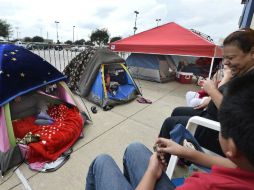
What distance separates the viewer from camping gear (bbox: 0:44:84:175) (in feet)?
6.40

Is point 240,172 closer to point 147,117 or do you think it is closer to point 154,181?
point 154,181

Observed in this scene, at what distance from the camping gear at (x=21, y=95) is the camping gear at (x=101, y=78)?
93 cm

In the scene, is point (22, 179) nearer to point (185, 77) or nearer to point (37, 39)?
point (185, 77)

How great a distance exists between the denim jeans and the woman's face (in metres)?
1.01

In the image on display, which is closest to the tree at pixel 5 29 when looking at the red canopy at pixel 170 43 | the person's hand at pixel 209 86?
the red canopy at pixel 170 43

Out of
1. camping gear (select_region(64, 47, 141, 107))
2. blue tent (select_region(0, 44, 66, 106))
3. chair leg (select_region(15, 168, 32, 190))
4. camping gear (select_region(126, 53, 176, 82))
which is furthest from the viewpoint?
camping gear (select_region(126, 53, 176, 82))

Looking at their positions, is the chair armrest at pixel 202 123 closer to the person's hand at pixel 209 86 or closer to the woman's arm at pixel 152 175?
the person's hand at pixel 209 86

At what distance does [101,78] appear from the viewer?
366 cm

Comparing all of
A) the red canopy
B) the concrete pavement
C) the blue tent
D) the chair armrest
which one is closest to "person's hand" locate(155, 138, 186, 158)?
the chair armrest

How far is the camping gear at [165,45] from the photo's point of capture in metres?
4.56

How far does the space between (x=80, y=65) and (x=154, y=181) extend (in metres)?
3.60

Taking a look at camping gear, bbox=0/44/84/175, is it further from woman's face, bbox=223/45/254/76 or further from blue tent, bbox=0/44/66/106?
woman's face, bbox=223/45/254/76

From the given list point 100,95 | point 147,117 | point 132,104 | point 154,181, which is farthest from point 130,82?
point 154,181

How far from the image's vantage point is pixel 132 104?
3.90 meters
